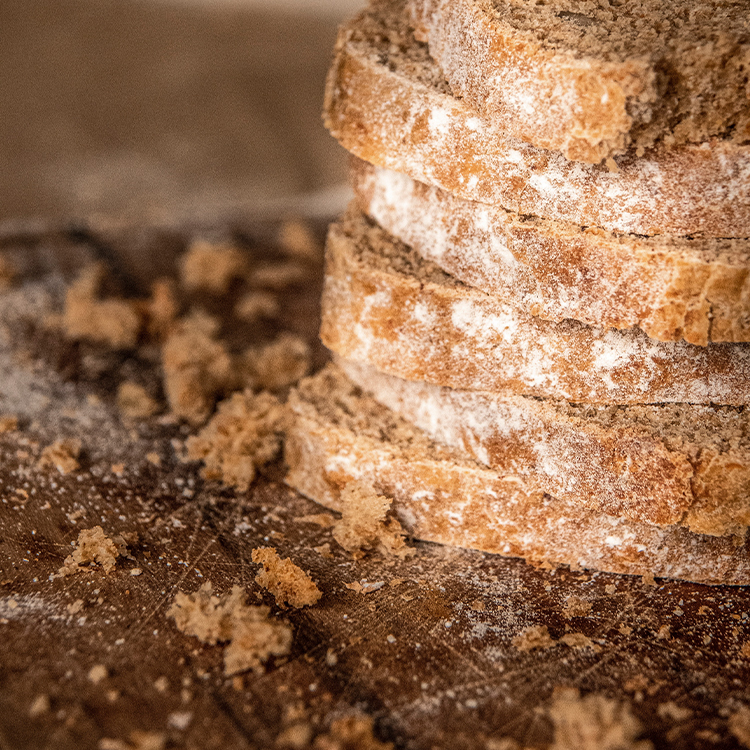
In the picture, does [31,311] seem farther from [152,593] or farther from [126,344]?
[152,593]

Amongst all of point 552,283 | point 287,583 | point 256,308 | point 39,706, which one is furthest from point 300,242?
point 39,706

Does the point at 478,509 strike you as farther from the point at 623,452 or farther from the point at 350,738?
the point at 350,738

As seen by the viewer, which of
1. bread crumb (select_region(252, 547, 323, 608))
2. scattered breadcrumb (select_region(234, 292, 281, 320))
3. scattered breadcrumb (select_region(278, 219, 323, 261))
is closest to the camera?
bread crumb (select_region(252, 547, 323, 608))

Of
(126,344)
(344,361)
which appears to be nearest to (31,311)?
(126,344)

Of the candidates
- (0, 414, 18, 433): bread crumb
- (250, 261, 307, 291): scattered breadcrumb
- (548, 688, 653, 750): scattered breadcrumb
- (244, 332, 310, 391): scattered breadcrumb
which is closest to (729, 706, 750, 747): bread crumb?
(548, 688, 653, 750): scattered breadcrumb

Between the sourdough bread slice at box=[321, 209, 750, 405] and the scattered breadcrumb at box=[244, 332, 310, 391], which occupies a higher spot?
the sourdough bread slice at box=[321, 209, 750, 405]

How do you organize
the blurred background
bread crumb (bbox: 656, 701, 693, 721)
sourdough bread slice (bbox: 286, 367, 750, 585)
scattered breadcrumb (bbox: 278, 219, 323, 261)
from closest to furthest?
bread crumb (bbox: 656, 701, 693, 721), sourdough bread slice (bbox: 286, 367, 750, 585), scattered breadcrumb (bbox: 278, 219, 323, 261), the blurred background

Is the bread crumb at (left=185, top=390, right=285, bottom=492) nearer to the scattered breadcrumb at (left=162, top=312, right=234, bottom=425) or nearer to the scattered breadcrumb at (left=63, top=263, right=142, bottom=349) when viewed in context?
the scattered breadcrumb at (left=162, top=312, right=234, bottom=425)

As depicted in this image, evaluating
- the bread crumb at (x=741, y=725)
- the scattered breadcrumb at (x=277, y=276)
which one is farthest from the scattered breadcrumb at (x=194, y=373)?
the bread crumb at (x=741, y=725)
